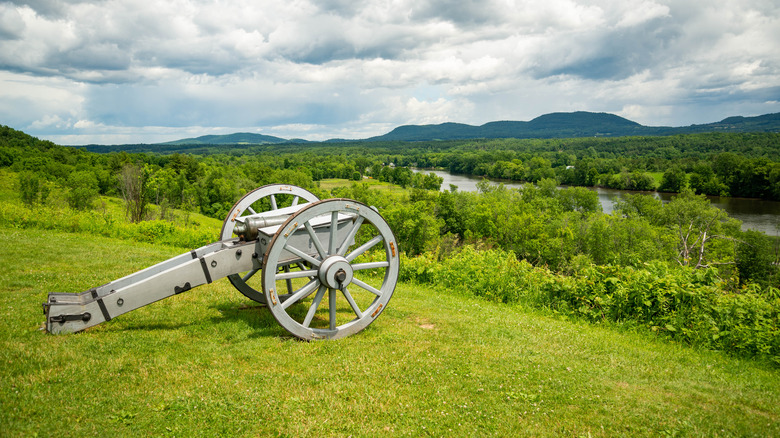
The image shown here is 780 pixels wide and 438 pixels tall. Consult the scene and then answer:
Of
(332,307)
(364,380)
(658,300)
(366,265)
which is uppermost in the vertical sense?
(366,265)

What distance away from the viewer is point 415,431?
356cm

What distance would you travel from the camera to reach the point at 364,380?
4.38 meters

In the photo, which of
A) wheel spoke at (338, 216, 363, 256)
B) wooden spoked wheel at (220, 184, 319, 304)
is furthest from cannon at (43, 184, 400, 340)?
wooden spoked wheel at (220, 184, 319, 304)

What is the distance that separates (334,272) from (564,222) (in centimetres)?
4960

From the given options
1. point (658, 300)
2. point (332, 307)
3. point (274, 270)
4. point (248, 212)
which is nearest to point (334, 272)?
point (332, 307)

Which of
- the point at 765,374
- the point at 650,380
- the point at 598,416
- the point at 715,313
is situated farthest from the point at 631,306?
the point at 598,416

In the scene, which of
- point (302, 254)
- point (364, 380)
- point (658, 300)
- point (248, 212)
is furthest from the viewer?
point (248, 212)

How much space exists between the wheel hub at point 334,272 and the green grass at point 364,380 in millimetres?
727

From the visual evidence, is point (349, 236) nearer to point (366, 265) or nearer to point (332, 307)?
point (366, 265)

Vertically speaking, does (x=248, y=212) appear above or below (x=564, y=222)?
above

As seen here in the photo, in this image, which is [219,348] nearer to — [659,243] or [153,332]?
[153,332]

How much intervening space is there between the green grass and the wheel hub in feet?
2.38

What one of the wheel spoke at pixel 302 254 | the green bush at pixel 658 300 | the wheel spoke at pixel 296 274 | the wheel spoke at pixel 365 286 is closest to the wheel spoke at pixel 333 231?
the wheel spoke at pixel 302 254

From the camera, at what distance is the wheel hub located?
5.35m
